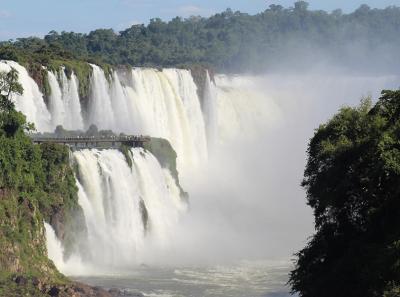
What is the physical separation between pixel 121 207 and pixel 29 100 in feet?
25.2

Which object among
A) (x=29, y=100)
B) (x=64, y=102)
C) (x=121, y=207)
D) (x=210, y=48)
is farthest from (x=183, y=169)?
(x=210, y=48)

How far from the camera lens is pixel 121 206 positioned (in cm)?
6531

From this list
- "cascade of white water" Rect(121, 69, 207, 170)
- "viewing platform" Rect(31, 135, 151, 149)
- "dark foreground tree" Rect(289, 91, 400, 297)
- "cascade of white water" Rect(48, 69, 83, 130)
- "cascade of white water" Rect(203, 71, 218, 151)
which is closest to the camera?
"dark foreground tree" Rect(289, 91, 400, 297)

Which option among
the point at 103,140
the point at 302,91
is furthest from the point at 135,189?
the point at 302,91

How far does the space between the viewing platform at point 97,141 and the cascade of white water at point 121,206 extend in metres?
1.09

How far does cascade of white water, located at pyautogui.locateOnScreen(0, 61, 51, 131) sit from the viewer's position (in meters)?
65.9

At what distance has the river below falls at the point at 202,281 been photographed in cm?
5372

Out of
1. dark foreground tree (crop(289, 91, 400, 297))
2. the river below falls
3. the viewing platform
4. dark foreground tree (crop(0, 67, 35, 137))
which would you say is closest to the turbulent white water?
the viewing platform

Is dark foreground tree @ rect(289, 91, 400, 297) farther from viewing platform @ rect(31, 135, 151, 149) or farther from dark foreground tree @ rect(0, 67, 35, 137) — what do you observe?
viewing platform @ rect(31, 135, 151, 149)

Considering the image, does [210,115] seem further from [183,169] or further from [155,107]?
[155,107]

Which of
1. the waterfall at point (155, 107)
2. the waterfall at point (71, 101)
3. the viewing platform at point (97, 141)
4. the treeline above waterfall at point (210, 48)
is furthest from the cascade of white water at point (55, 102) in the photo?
the treeline above waterfall at point (210, 48)

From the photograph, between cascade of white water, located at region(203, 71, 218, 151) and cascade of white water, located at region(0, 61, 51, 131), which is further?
cascade of white water, located at region(203, 71, 218, 151)

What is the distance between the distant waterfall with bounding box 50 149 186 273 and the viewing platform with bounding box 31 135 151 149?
110cm

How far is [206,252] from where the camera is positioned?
68.2m
